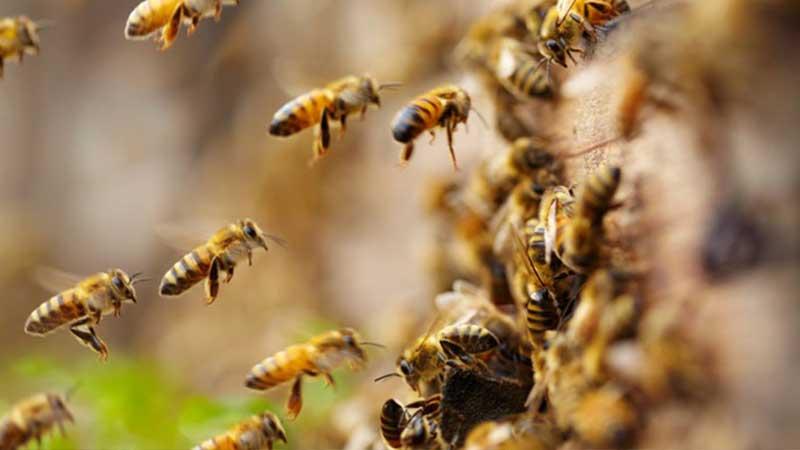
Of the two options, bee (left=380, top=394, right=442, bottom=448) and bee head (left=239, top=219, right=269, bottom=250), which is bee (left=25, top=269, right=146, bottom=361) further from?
bee (left=380, top=394, right=442, bottom=448)

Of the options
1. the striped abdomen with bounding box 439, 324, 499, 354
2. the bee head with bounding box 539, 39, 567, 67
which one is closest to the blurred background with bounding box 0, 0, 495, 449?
the bee head with bounding box 539, 39, 567, 67

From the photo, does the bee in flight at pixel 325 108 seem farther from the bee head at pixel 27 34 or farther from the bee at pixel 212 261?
the bee head at pixel 27 34

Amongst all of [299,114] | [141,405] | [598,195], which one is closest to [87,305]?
[299,114]

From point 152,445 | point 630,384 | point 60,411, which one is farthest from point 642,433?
point 152,445

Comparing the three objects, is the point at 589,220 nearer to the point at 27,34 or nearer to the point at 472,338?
the point at 472,338

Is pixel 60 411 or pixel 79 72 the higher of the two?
pixel 79 72

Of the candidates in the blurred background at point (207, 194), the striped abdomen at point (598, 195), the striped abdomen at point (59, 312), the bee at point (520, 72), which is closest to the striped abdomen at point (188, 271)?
the striped abdomen at point (59, 312)

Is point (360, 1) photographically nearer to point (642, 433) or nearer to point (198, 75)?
point (198, 75)
